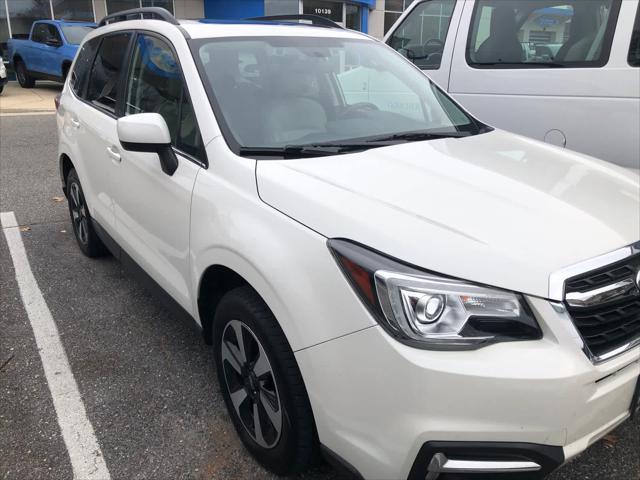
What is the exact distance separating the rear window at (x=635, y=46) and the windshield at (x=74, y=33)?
1404 cm

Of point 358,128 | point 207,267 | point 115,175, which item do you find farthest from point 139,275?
point 358,128

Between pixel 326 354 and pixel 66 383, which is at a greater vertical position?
pixel 326 354

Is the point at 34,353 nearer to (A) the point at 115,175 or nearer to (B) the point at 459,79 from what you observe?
(A) the point at 115,175

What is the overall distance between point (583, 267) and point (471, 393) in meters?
0.54

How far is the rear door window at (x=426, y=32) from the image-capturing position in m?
4.86

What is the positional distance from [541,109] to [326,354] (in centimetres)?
313

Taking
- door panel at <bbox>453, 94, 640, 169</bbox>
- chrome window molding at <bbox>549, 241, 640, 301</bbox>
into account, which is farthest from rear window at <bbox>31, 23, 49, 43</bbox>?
chrome window molding at <bbox>549, 241, 640, 301</bbox>

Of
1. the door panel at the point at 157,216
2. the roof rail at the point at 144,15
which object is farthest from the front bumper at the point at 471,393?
the roof rail at the point at 144,15

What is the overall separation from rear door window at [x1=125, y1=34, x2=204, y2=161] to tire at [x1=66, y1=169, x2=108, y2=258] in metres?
1.28

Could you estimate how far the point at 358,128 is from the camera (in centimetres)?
279

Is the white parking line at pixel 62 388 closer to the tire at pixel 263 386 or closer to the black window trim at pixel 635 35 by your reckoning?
the tire at pixel 263 386

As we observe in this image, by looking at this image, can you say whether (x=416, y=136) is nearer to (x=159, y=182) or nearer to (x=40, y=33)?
(x=159, y=182)

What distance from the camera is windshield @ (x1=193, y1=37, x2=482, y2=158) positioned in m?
2.58

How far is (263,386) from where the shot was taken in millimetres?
2213
